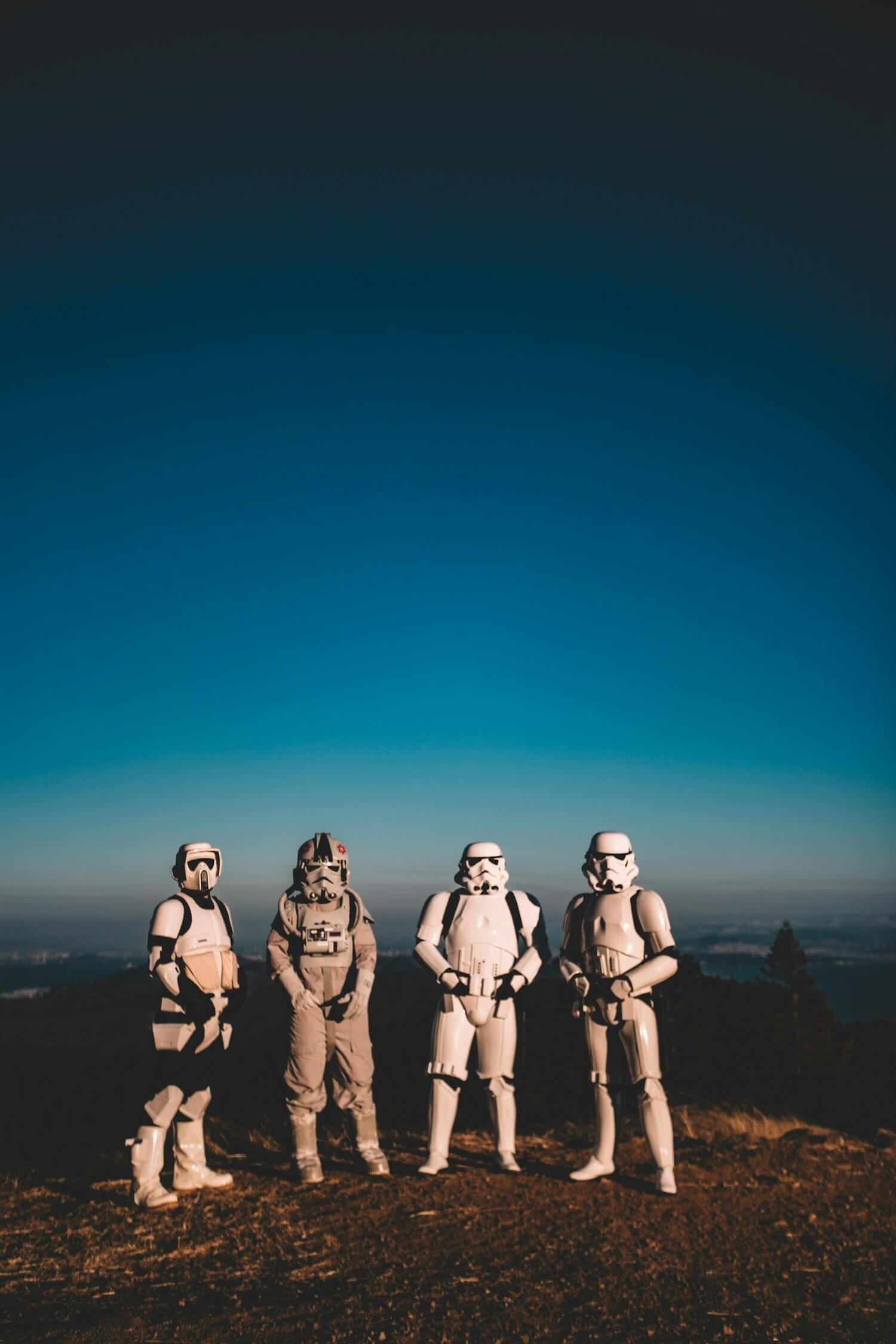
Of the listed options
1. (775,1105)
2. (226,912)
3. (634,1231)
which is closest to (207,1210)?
(226,912)

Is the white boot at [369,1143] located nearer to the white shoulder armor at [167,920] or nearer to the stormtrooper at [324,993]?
the stormtrooper at [324,993]

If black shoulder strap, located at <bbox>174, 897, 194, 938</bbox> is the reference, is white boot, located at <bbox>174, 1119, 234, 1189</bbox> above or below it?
below

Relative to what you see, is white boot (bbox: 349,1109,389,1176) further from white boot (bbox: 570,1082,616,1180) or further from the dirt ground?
white boot (bbox: 570,1082,616,1180)

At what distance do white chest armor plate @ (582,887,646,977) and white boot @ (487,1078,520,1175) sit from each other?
3.81 feet

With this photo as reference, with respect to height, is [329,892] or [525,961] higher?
[329,892]

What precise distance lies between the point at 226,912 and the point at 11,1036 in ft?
39.5

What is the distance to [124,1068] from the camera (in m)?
12.6

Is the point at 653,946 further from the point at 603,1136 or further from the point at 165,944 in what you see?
the point at 165,944

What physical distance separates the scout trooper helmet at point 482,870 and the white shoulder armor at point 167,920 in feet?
7.24

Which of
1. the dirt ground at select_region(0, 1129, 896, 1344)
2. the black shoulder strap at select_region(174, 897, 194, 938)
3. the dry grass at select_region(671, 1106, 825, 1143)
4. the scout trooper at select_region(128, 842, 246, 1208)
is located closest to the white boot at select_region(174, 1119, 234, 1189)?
the scout trooper at select_region(128, 842, 246, 1208)

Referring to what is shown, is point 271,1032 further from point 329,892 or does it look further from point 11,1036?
point 329,892

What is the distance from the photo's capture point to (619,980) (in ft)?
22.6

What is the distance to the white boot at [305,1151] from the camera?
686 cm

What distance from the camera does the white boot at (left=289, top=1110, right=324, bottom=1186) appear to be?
686cm
